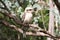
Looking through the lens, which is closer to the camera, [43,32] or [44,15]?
[43,32]

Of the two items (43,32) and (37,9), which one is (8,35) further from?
(43,32)

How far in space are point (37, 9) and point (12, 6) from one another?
68 cm

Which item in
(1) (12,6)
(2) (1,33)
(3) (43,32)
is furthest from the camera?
(1) (12,6)

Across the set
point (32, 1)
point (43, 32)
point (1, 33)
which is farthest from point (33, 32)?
point (32, 1)

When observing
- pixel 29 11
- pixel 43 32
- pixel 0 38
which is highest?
pixel 29 11

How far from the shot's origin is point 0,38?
19.4 feet

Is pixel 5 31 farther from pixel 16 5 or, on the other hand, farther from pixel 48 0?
pixel 48 0

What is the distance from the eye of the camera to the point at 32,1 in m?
6.07

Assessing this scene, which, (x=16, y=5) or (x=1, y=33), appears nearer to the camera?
(x=1, y=33)

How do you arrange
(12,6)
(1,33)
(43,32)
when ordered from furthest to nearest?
1. (12,6)
2. (1,33)
3. (43,32)

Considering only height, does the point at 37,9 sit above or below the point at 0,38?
above

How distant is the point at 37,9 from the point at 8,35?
38.0 inches

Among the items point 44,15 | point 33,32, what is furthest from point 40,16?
point 33,32

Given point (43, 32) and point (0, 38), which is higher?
A: point (43, 32)
